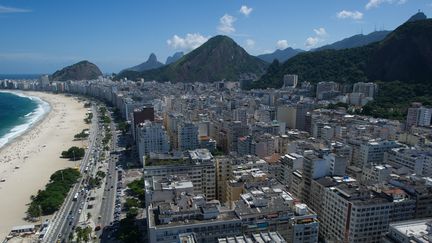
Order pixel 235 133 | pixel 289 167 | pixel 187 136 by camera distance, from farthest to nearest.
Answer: pixel 235 133, pixel 187 136, pixel 289 167

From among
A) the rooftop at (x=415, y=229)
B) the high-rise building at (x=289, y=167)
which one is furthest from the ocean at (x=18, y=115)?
the rooftop at (x=415, y=229)

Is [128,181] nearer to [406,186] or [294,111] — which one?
[406,186]

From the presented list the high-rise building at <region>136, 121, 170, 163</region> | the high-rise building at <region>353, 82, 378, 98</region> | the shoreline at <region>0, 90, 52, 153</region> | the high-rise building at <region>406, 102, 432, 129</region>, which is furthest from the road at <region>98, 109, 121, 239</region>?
the high-rise building at <region>353, 82, 378, 98</region>

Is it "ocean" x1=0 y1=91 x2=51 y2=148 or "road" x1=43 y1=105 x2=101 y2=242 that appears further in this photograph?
"ocean" x1=0 y1=91 x2=51 y2=148

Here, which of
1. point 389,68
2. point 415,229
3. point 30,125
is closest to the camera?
point 415,229

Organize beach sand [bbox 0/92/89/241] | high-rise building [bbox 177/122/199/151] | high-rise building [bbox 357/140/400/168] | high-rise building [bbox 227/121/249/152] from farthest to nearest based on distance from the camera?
high-rise building [bbox 227/121/249/152]
high-rise building [bbox 177/122/199/151]
high-rise building [bbox 357/140/400/168]
beach sand [bbox 0/92/89/241]

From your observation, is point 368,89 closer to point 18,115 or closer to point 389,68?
point 389,68

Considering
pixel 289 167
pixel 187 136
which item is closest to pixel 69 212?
pixel 187 136

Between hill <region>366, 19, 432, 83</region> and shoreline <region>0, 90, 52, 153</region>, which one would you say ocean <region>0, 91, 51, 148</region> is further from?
hill <region>366, 19, 432, 83</region>
